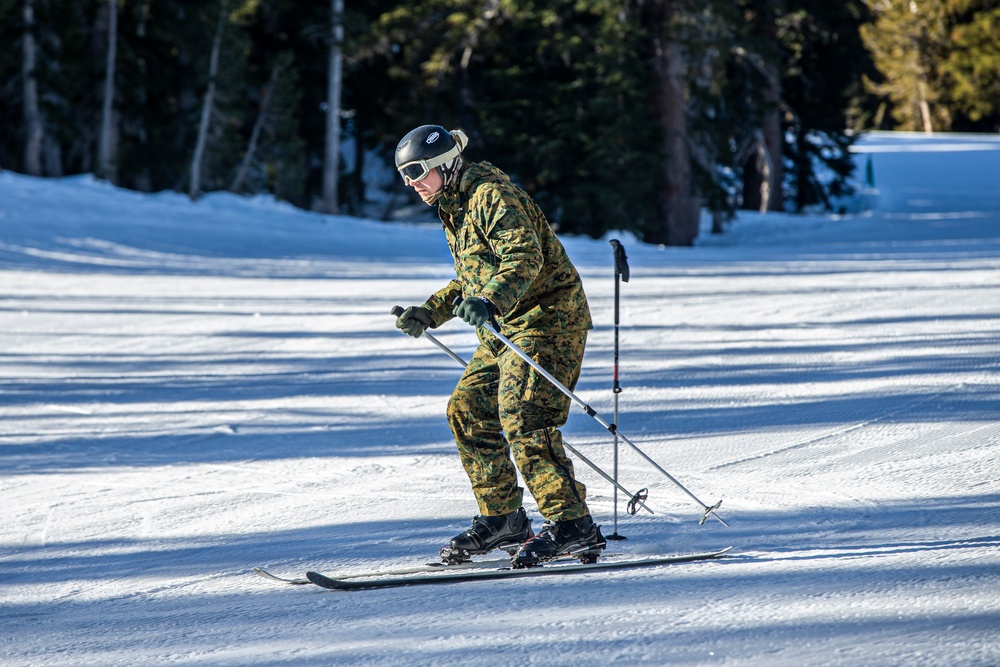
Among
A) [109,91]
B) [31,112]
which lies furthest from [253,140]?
[31,112]

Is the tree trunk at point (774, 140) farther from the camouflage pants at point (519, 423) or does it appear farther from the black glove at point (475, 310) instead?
the black glove at point (475, 310)

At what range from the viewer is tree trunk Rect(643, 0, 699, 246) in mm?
22125

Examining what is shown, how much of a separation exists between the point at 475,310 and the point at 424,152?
0.67m

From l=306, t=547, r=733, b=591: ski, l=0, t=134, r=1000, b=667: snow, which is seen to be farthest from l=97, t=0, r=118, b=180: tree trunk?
l=306, t=547, r=733, b=591: ski

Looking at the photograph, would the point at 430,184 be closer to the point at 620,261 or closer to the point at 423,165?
the point at 423,165

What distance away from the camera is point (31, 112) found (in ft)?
91.8

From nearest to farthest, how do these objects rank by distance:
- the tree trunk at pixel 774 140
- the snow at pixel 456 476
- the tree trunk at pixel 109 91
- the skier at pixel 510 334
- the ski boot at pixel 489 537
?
the snow at pixel 456 476, the skier at pixel 510 334, the ski boot at pixel 489 537, the tree trunk at pixel 774 140, the tree trunk at pixel 109 91

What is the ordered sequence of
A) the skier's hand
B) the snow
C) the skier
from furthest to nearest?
the skier → the skier's hand → the snow

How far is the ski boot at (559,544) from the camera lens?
4.09 metres

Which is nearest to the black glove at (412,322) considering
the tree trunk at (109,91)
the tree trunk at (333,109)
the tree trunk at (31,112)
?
the tree trunk at (333,109)

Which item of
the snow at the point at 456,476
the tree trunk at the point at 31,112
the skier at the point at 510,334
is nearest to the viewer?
the snow at the point at 456,476

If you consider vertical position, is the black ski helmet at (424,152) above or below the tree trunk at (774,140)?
below

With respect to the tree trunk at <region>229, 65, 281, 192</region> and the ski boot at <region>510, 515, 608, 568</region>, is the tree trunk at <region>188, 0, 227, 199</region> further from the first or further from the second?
the ski boot at <region>510, 515, 608, 568</region>

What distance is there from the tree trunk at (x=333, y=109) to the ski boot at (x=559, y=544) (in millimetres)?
25398
